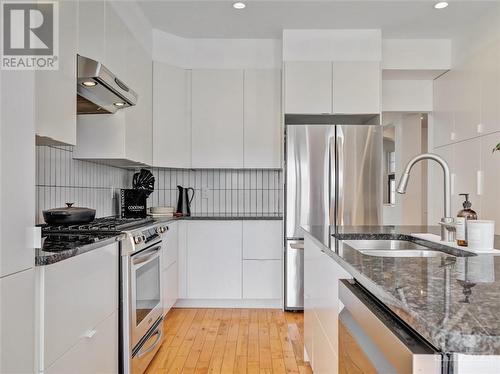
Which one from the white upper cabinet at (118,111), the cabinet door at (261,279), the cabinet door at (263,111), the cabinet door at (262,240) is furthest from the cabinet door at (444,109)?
the white upper cabinet at (118,111)

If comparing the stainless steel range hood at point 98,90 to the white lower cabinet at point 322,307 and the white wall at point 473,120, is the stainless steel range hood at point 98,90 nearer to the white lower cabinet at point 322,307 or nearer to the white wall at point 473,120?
the white lower cabinet at point 322,307

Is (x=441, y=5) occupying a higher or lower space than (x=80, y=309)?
higher

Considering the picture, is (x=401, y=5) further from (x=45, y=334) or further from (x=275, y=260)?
(x=45, y=334)

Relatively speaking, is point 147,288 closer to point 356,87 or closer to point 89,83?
point 89,83

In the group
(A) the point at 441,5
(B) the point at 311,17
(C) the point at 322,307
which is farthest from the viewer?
(B) the point at 311,17

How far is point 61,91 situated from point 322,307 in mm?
1621

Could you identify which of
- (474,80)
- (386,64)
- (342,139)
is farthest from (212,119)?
(474,80)

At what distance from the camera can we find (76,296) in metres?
1.44

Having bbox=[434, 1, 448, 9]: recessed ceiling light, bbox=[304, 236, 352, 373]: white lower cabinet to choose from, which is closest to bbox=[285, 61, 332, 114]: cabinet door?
bbox=[434, 1, 448, 9]: recessed ceiling light

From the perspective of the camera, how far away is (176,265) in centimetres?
345

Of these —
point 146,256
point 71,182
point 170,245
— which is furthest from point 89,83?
point 170,245

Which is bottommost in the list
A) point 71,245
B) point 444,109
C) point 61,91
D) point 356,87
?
point 71,245

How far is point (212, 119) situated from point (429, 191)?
260 cm

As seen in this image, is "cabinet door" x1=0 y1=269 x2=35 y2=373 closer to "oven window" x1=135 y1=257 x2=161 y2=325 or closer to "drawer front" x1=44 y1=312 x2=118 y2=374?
"drawer front" x1=44 y1=312 x2=118 y2=374
